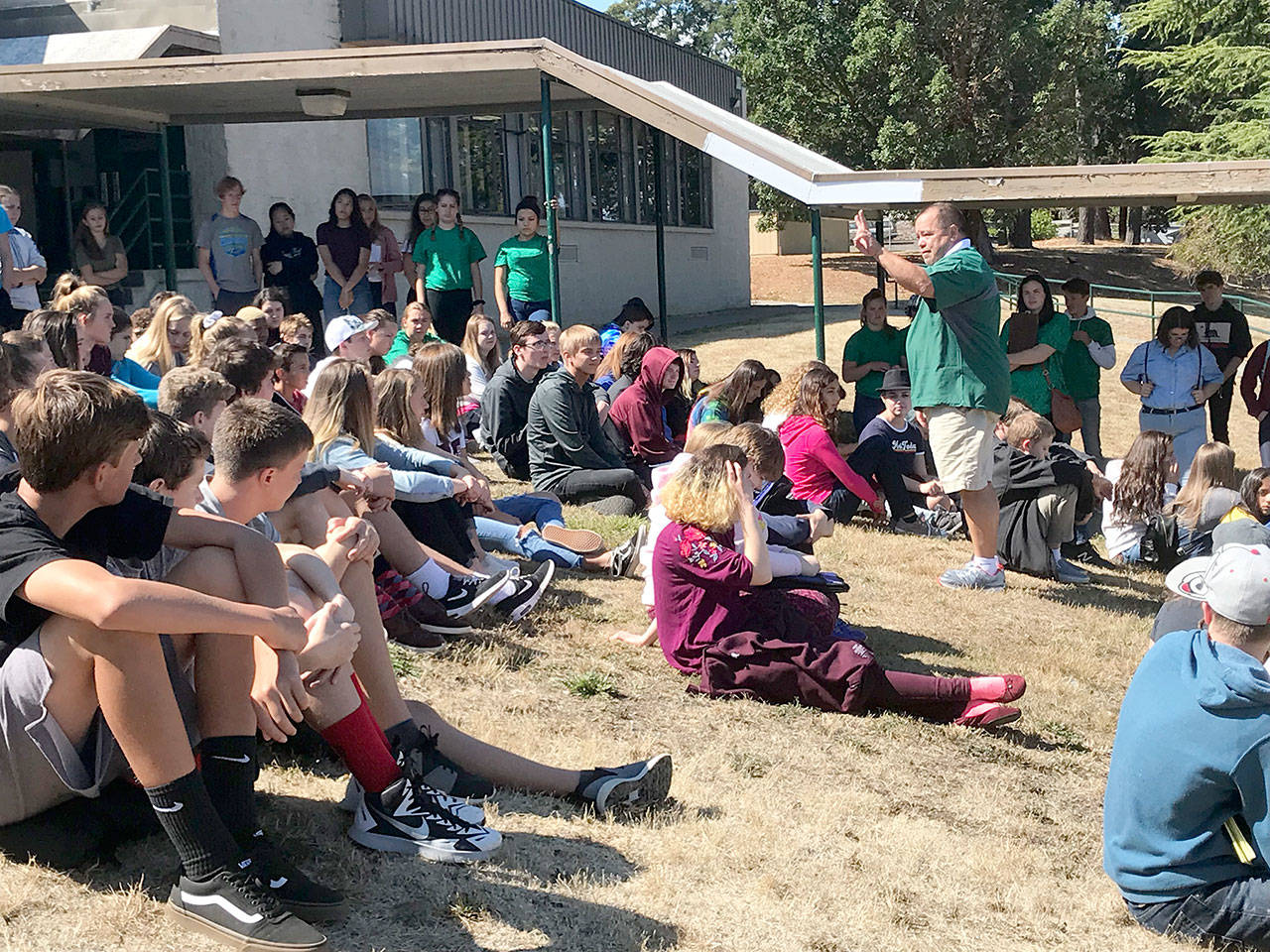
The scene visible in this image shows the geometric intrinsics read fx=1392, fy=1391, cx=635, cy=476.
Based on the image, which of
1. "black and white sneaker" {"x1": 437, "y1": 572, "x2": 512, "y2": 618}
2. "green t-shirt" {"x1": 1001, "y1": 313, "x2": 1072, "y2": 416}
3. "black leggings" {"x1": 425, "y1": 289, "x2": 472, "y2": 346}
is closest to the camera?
"black and white sneaker" {"x1": 437, "y1": 572, "x2": 512, "y2": 618}

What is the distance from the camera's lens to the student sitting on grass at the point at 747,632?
18.1 feet

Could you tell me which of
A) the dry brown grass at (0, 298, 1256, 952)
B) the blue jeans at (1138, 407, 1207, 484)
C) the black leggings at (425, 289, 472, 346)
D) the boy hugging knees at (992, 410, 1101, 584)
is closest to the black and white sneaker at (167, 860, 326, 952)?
the dry brown grass at (0, 298, 1256, 952)

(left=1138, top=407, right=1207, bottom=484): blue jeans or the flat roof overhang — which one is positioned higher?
the flat roof overhang

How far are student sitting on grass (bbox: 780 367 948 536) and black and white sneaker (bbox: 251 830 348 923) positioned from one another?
225 inches

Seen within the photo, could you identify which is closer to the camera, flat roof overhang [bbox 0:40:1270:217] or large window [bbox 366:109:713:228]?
flat roof overhang [bbox 0:40:1270:217]

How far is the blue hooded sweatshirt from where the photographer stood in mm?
3611

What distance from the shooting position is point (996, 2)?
35656mm

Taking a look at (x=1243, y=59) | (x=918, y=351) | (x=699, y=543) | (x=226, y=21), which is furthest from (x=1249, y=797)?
(x=1243, y=59)

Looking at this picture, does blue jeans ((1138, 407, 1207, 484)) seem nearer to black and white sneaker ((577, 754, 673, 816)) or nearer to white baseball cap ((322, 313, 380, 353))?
white baseball cap ((322, 313, 380, 353))

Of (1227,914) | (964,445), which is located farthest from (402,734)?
(964,445)

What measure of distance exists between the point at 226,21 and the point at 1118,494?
10740mm

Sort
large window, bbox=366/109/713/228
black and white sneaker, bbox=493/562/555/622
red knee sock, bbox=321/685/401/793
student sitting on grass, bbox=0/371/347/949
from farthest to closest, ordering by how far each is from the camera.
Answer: large window, bbox=366/109/713/228
black and white sneaker, bbox=493/562/555/622
red knee sock, bbox=321/685/401/793
student sitting on grass, bbox=0/371/347/949

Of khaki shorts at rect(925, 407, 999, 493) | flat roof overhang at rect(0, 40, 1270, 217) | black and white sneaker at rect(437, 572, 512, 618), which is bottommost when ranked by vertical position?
black and white sneaker at rect(437, 572, 512, 618)

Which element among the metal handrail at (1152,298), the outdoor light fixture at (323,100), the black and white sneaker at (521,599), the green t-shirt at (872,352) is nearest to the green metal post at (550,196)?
the outdoor light fixture at (323,100)
